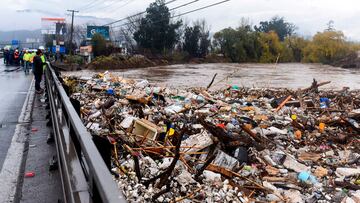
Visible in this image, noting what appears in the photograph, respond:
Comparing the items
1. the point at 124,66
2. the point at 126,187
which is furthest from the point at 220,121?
the point at 124,66

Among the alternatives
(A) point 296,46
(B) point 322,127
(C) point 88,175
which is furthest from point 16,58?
(A) point 296,46

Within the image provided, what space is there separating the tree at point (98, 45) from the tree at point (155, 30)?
10.5m

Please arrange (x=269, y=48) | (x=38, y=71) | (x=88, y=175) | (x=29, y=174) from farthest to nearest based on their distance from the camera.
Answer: (x=269, y=48) < (x=38, y=71) < (x=29, y=174) < (x=88, y=175)

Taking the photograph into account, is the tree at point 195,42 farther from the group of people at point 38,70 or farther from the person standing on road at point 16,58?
the group of people at point 38,70

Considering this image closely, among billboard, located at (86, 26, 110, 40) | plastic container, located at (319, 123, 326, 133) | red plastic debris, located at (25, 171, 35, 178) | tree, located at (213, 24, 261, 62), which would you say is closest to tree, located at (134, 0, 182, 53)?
billboard, located at (86, 26, 110, 40)

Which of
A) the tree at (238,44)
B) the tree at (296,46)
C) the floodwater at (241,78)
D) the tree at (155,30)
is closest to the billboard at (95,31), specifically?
the tree at (155,30)

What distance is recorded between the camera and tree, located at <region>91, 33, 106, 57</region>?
179ft

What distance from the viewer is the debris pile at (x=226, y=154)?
4.67 m

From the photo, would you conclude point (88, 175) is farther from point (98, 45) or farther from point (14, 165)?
point (98, 45)

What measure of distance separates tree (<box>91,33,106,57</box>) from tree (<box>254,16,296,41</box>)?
54761mm

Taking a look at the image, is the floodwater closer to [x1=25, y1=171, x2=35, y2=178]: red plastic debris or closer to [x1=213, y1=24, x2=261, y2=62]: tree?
[x1=25, y1=171, x2=35, y2=178]: red plastic debris

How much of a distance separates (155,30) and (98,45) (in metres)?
12.9

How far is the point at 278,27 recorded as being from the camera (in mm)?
98812

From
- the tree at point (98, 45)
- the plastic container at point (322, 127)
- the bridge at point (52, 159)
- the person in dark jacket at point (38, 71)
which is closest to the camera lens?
the bridge at point (52, 159)
